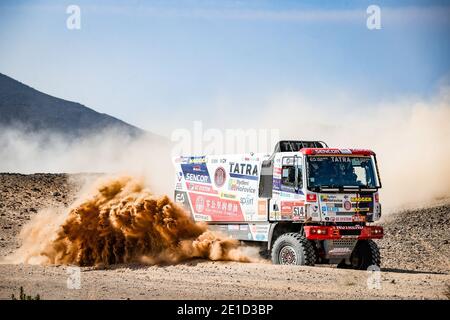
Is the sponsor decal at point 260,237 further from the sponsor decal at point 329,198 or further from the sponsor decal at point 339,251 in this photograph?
the sponsor decal at point 329,198

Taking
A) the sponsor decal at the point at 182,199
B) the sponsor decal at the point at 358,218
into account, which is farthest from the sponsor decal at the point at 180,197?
the sponsor decal at the point at 358,218

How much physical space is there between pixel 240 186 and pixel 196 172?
2244mm

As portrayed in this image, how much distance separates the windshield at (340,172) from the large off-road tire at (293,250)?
147 cm

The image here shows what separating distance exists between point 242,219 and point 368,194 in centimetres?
377

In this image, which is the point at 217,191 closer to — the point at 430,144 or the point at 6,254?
the point at 6,254

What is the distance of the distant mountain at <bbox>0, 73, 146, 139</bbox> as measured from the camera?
76.8 metres

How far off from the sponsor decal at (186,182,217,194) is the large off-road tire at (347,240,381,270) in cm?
457

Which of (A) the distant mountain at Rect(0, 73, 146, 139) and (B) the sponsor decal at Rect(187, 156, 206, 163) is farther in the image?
(A) the distant mountain at Rect(0, 73, 146, 139)

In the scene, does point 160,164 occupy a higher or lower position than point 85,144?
lower

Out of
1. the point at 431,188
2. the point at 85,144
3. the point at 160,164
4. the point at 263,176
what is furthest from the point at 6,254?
the point at 85,144

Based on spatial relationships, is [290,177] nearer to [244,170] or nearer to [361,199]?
[361,199]

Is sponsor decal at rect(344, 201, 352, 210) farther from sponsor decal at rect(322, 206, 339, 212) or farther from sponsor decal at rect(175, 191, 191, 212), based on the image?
sponsor decal at rect(175, 191, 191, 212)

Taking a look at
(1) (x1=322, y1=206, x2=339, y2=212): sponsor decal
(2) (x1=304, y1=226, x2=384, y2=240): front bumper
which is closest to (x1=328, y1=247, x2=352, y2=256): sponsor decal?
(2) (x1=304, y1=226, x2=384, y2=240): front bumper
